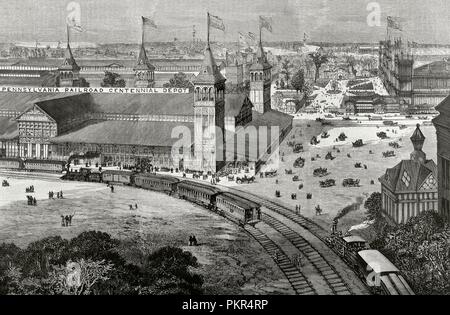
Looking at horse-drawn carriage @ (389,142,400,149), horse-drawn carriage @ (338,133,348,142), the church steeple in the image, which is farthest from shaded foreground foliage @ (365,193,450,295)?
horse-drawn carriage @ (338,133,348,142)

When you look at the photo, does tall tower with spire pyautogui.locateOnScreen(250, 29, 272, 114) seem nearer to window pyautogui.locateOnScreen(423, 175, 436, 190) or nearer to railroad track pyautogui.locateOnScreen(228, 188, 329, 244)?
railroad track pyautogui.locateOnScreen(228, 188, 329, 244)

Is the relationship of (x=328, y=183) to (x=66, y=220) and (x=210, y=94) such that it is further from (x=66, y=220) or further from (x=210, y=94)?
(x=66, y=220)

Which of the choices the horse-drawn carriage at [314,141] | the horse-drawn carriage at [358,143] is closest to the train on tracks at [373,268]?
the horse-drawn carriage at [358,143]

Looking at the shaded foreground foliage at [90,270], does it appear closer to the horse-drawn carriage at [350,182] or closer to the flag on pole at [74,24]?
the horse-drawn carriage at [350,182]

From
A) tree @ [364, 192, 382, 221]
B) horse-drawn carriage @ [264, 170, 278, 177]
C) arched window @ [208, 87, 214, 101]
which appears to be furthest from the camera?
arched window @ [208, 87, 214, 101]

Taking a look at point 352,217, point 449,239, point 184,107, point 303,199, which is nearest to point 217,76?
point 184,107

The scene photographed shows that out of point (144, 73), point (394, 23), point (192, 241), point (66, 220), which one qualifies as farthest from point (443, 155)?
point (144, 73)
